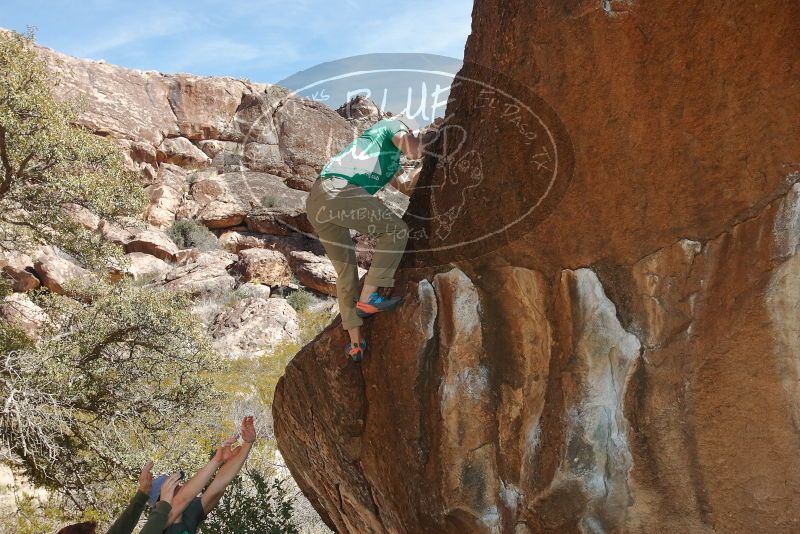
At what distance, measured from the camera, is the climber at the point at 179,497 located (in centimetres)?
400

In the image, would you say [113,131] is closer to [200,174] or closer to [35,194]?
Answer: [200,174]

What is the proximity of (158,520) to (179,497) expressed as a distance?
0.74ft

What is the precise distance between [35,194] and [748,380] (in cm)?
834

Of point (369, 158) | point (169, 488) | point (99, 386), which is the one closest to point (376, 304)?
point (369, 158)

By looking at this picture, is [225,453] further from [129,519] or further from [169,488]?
[129,519]

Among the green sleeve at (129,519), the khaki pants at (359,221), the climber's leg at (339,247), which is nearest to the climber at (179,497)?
the green sleeve at (129,519)

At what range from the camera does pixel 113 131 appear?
87.5 feet

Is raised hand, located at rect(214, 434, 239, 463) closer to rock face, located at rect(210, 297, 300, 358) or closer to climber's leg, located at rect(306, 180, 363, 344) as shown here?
climber's leg, located at rect(306, 180, 363, 344)

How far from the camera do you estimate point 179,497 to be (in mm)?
4152

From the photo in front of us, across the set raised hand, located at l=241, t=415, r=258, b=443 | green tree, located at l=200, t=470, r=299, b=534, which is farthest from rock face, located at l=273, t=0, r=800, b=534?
green tree, located at l=200, t=470, r=299, b=534

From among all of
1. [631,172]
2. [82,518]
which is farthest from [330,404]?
[82,518]

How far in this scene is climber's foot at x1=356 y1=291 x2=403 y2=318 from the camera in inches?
152

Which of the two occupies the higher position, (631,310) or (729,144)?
(729,144)

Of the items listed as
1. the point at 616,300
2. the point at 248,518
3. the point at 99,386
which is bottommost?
the point at 248,518
